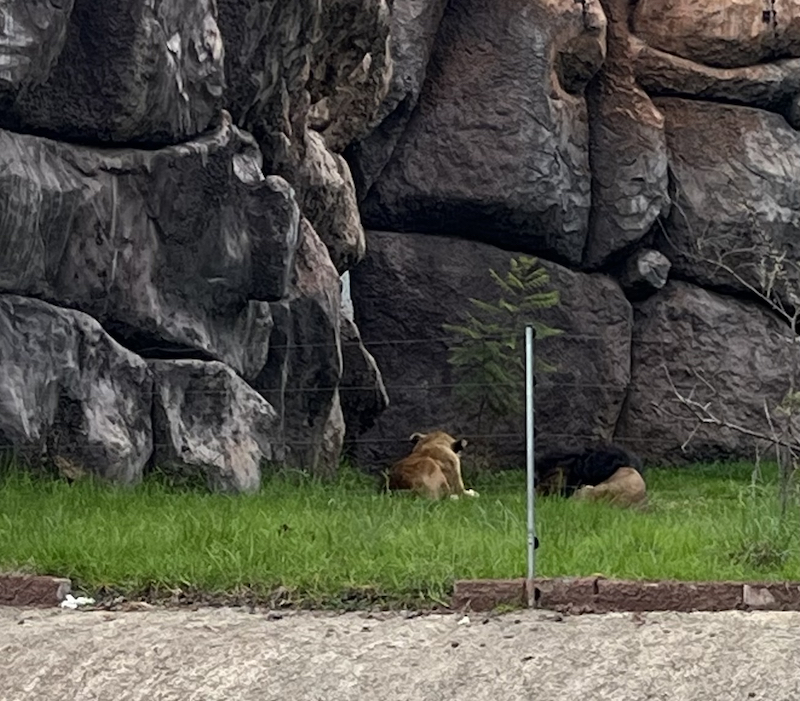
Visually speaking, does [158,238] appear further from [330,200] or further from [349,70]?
[349,70]

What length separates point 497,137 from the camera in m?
18.2

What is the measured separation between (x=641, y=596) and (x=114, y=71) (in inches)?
245

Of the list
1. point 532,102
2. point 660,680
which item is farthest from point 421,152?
point 660,680

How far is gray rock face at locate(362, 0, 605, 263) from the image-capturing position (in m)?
18.2

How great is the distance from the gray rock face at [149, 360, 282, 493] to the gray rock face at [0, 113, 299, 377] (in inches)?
11.4

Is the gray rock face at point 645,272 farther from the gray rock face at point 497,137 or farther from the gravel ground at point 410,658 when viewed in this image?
the gravel ground at point 410,658

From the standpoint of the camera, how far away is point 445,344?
18.2 metres

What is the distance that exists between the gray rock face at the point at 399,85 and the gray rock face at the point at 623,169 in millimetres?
2703

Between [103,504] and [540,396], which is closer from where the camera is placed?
[103,504]

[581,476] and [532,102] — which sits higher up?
[532,102]

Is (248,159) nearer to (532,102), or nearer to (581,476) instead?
(581,476)

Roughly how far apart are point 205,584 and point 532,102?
1208cm

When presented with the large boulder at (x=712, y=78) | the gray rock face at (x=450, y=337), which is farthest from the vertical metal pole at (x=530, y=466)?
the large boulder at (x=712, y=78)

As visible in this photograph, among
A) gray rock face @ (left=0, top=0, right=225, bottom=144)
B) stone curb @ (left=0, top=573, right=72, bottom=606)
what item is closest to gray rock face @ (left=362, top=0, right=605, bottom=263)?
gray rock face @ (left=0, top=0, right=225, bottom=144)
